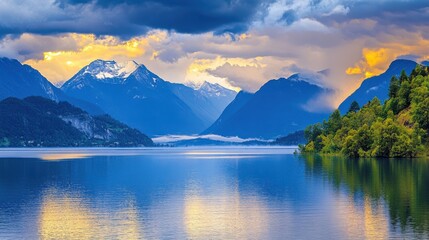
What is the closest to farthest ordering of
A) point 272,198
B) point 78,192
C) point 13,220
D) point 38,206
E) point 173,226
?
point 173,226, point 13,220, point 38,206, point 272,198, point 78,192

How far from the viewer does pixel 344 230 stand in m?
59.0

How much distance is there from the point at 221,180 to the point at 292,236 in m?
63.5

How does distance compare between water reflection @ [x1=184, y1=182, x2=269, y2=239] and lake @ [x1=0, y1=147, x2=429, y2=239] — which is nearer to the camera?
water reflection @ [x1=184, y1=182, x2=269, y2=239]

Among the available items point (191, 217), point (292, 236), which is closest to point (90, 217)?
point (191, 217)

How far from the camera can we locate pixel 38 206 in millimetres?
78750

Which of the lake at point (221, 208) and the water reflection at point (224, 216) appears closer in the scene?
the water reflection at point (224, 216)

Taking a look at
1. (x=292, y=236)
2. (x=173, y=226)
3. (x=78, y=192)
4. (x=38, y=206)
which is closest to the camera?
(x=292, y=236)

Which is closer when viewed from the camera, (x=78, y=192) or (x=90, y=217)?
(x=90, y=217)

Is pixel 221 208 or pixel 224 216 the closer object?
pixel 224 216

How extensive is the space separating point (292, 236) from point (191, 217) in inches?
589

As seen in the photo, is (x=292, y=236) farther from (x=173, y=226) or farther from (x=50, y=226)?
(x=50, y=226)

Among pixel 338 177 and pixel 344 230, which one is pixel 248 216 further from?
pixel 338 177

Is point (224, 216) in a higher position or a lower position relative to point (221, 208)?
lower

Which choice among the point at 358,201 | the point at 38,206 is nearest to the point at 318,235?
the point at 358,201
